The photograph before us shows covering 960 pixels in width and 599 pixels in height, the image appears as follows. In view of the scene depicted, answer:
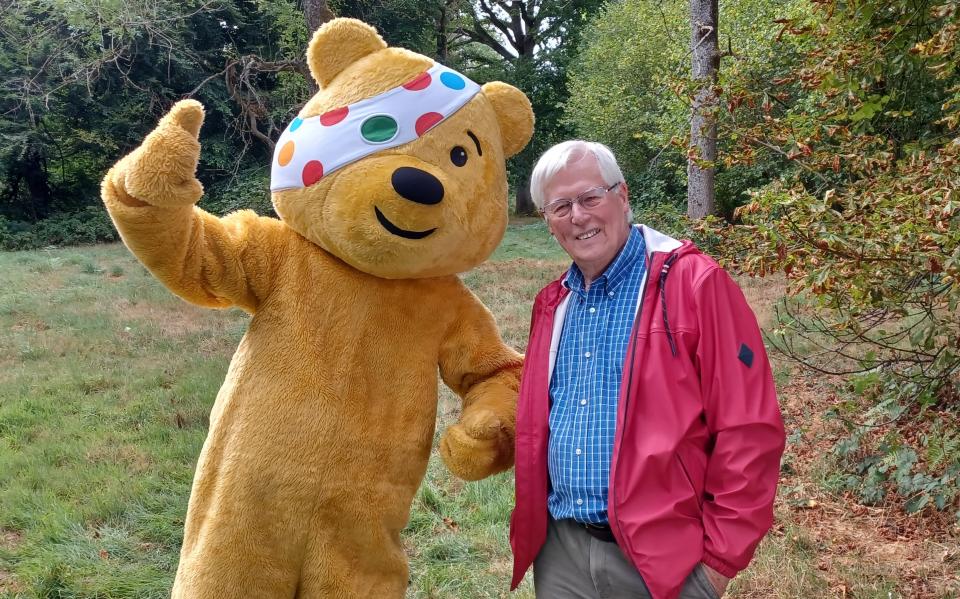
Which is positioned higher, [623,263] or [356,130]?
[356,130]

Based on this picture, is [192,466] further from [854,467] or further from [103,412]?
[854,467]

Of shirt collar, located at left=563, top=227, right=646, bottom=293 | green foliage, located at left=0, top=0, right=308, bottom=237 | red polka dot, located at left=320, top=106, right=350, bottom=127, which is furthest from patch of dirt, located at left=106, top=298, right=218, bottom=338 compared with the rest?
shirt collar, located at left=563, top=227, right=646, bottom=293

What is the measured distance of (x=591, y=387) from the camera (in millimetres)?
2002

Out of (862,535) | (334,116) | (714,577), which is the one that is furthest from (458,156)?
(862,535)

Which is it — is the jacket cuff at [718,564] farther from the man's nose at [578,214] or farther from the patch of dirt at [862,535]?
the patch of dirt at [862,535]

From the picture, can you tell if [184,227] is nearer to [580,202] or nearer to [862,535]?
[580,202]

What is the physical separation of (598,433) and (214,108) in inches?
782

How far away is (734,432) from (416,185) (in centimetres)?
110

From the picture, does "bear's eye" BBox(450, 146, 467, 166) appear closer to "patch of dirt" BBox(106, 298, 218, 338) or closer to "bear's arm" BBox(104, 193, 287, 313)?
"bear's arm" BBox(104, 193, 287, 313)

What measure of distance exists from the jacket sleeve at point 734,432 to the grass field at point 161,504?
1820 mm

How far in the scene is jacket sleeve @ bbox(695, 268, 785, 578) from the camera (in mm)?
1803

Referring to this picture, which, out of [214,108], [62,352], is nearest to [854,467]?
[62,352]

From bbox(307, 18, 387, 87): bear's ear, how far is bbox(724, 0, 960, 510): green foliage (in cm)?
203

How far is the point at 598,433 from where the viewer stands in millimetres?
1947
